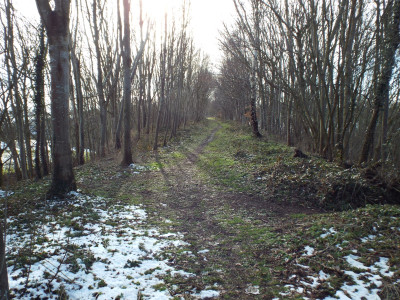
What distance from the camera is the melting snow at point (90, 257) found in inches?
116

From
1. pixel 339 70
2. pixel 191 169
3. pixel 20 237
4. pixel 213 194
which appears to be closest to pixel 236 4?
pixel 339 70

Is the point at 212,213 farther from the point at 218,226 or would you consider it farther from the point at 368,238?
the point at 368,238

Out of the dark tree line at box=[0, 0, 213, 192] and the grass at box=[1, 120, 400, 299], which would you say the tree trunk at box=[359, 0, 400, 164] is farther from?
the dark tree line at box=[0, 0, 213, 192]

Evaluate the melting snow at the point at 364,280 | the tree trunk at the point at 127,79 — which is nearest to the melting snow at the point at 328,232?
the melting snow at the point at 364,280

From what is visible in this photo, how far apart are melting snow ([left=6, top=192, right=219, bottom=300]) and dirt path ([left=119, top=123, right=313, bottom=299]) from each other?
28 centimetres

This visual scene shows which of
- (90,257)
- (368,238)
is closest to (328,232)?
(368,238)

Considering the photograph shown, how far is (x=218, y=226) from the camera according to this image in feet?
17.1

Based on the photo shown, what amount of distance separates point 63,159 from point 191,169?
219 inches

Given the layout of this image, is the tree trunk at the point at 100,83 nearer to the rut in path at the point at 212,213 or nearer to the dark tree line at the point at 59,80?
the dark tree line at the point at 59,80

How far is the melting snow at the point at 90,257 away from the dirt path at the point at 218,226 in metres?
0.28

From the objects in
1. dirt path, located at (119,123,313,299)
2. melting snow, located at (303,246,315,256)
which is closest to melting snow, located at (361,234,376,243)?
melting snow, located at (303,246,315,256)

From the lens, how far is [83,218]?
4.91 metres

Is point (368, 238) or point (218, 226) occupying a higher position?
point (368, 238)

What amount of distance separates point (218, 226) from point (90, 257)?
2.60 meters
